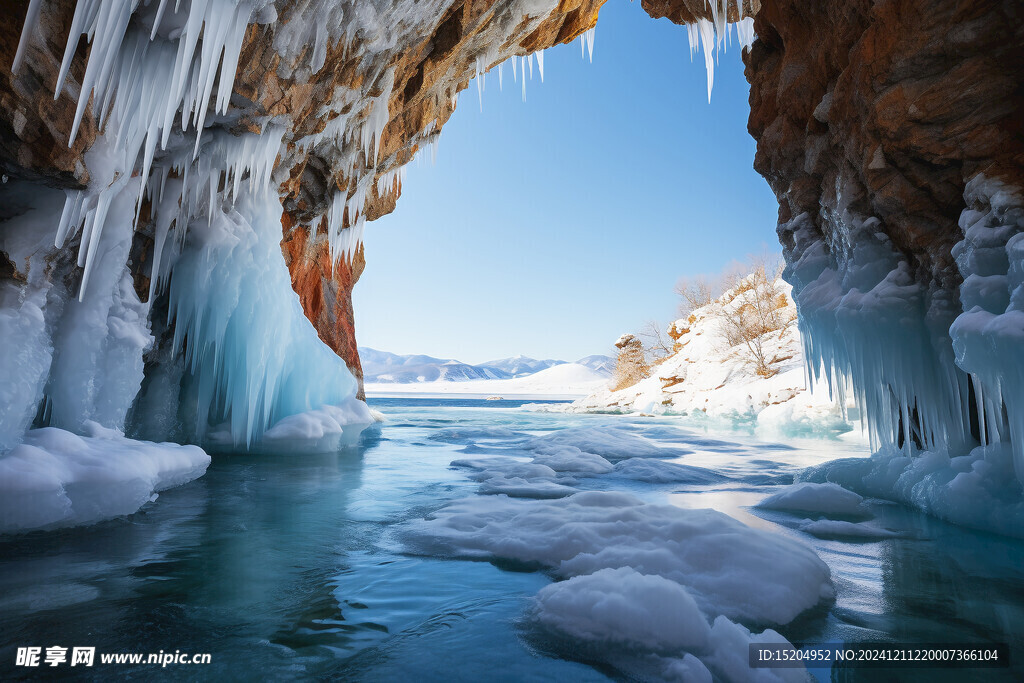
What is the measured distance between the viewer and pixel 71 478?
394 cm

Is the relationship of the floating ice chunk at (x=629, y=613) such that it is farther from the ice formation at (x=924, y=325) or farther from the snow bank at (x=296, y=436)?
the snow bank at (x=296, y=436)

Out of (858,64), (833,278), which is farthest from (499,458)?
(858,64)

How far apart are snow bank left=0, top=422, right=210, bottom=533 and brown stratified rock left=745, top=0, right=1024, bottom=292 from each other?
7761 millimetres

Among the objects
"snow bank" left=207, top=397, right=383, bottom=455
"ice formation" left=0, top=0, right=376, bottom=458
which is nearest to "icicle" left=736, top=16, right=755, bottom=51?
"ice formation" left=0, top=0, right=376, bottom=458

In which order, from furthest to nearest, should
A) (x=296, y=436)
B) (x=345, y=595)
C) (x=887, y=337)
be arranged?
(x=296, y=436)
(x=887, y=337)
(x=345, y=595)

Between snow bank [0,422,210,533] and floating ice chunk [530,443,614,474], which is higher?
snow bank [0,422,210,533]

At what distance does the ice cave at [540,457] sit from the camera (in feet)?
10.1

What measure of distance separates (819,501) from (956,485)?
1160 millimetres

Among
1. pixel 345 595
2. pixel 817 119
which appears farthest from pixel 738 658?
pixel 817 119

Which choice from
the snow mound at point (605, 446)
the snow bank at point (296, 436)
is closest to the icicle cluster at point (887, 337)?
the snow mound at point (605, 446)

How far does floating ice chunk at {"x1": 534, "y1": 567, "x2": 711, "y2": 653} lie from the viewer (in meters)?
2.36

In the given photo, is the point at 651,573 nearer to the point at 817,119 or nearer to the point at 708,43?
A: the point at 817,119

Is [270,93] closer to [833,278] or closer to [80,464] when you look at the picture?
[80,464]

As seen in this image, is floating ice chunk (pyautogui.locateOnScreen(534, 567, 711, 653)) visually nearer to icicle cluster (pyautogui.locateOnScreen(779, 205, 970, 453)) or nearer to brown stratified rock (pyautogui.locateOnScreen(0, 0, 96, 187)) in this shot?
icicle cluster (pyautogui.locateOnScreen(779, 205, 970, 453))
